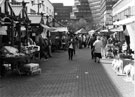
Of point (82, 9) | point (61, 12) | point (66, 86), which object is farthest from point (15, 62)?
point (82, 9)

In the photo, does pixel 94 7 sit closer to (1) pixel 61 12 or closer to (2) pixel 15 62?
(1) pixel 61 12

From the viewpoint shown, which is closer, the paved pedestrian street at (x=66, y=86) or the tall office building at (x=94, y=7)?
the paved pedestrian street at (x=66, y=86)

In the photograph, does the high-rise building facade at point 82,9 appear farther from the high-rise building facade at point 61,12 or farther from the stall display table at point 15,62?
the stall display table at point 15,62

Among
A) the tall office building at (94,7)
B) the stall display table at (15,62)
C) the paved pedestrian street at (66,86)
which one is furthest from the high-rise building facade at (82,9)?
the paved pedestrian street at (66,86)

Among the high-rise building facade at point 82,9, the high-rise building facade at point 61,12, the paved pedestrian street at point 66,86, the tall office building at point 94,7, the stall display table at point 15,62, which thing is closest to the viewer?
the paved pedestrian street at point 66,86

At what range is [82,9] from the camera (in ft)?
430

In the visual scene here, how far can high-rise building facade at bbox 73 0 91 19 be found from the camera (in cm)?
12756

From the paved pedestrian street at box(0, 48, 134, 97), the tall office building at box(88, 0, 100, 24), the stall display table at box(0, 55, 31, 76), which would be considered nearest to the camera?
the paved pedestrian street at box(0, 48, 134, 97)

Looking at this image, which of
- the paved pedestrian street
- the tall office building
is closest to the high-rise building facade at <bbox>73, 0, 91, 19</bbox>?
the tall office building

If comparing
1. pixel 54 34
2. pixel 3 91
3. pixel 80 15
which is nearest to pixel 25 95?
pixel 3 91

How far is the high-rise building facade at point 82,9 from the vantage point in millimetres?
127562

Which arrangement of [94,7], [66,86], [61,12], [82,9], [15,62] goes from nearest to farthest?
[66,86] → [15,62] → [61,12] → [82,9] → [94,7]

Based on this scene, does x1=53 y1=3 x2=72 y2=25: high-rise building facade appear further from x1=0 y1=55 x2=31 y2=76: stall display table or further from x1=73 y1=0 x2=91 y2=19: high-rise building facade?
x1=0 y1=55 x2=31 y2=76: stall display table

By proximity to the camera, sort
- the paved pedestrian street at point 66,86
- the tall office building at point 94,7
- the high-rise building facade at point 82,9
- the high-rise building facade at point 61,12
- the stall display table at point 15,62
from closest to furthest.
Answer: the paved pedestrian street at point 66,86
the stall display table at point 15,62
the high-rise building facade at point 61,12
the high-rise building facade at point 82,9
the tall office building at point 94,7
